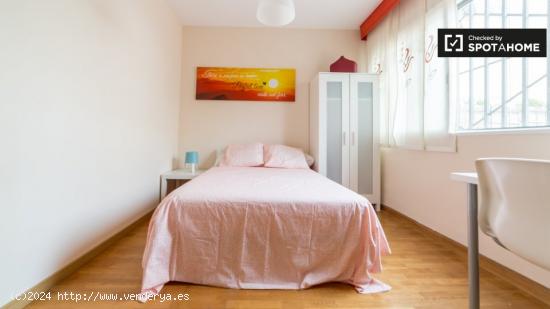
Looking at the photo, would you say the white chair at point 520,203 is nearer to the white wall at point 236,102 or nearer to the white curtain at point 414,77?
the white curtain at point 414,77

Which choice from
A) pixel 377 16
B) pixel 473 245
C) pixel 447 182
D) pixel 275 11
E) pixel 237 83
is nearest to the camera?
pixel 473 245

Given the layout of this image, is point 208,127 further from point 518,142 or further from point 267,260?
point 518,142

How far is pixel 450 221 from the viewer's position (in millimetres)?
1984

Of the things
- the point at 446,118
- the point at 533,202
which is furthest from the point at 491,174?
the point at 446,118

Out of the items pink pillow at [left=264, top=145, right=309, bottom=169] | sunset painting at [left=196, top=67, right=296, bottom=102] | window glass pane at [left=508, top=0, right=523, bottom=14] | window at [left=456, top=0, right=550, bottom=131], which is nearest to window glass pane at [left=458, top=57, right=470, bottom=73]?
window at [left=456, top=0, right=550, bottom=131]

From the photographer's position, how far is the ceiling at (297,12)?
9.49ft

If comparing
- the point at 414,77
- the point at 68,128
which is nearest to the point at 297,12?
the point at 414,77

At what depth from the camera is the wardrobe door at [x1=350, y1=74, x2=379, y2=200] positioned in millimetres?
3023

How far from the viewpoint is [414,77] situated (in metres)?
2.42

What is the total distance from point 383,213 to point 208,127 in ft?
8.83

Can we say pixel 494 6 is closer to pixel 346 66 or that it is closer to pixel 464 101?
pixel 464 101

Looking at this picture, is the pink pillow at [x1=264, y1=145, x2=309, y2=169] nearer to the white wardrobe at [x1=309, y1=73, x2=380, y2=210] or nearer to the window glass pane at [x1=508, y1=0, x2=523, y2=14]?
the white wardrobe at [x1=309, y1=73, x2=380, y2=210]

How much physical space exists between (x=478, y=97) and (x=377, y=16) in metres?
1.78

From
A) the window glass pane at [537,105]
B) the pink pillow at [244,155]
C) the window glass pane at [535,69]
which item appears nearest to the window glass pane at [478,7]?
the window glass pane at [535,69]
